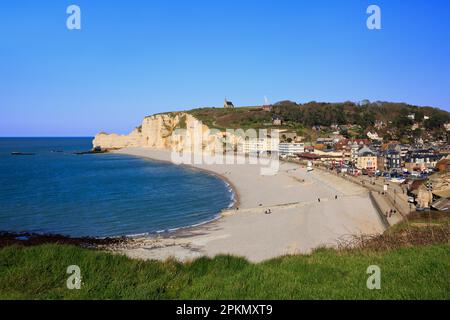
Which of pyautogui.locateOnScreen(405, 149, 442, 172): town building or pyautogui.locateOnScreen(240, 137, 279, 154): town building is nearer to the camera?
pyautogui.locateOnScreen(405, 149, 442, 172): town building

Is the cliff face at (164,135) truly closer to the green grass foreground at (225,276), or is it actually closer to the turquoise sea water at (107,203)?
the turquoise sea water at (107,203)

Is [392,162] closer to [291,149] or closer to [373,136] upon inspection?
[291,149]

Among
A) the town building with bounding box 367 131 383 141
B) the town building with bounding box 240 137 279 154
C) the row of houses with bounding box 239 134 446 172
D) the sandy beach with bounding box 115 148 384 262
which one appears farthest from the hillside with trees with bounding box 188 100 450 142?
the sandy beach with bounding box 115 148 384 262

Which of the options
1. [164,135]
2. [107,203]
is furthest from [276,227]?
[164,135]

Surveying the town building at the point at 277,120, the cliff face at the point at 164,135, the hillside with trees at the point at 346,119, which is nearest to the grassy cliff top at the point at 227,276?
the cliff face at the point at 164,135

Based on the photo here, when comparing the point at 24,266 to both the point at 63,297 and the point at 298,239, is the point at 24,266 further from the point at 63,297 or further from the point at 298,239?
the point at 298,239

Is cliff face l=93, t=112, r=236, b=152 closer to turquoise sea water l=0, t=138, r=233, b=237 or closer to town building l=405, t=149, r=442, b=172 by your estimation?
turquoise sea water l=0, t=138, r=233, b=237

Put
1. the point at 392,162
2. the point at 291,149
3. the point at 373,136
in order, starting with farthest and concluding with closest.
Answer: the point at 373,136
the point at 291,149
the point at 392,162
